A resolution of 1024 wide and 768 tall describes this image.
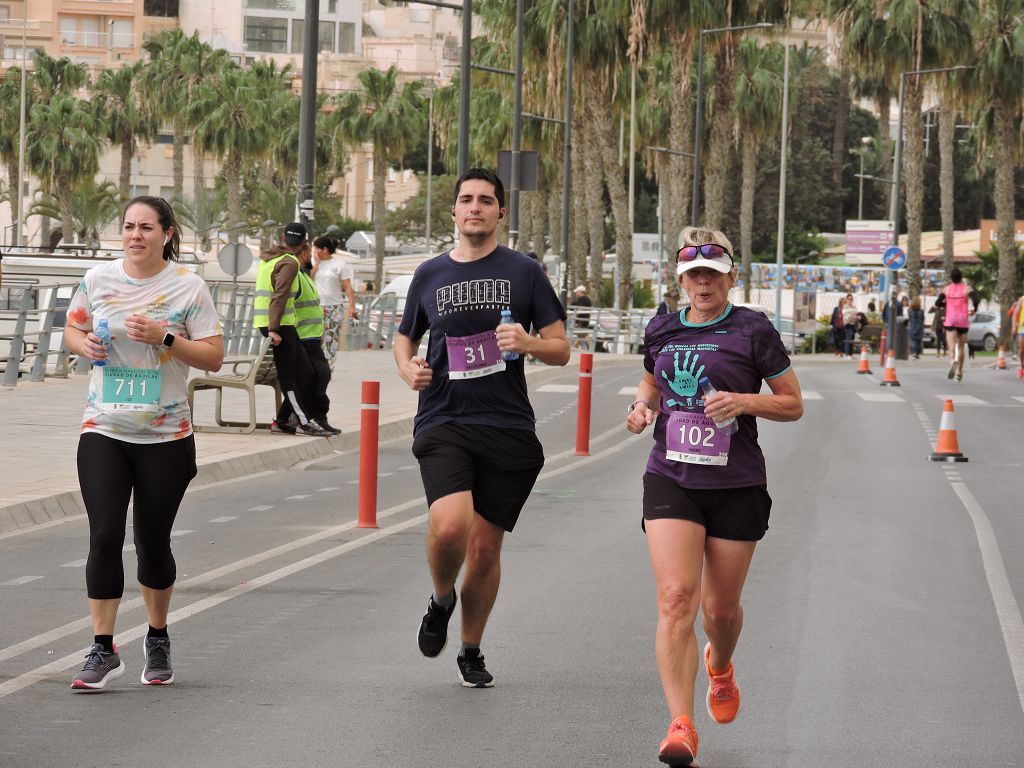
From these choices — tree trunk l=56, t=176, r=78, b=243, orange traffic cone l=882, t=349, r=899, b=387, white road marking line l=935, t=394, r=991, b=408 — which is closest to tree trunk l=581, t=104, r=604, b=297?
orange traffic cone l=882, t=349, r=899, b=387

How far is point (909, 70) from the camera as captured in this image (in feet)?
177

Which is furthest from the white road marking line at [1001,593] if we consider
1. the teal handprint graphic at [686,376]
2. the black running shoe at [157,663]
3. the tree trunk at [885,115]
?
the tree trunk at [885,115]

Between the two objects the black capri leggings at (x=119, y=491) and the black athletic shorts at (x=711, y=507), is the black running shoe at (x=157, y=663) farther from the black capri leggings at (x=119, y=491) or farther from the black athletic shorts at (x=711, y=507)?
the black athletic shorts at (x=711, y=507)

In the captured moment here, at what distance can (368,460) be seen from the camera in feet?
39.1

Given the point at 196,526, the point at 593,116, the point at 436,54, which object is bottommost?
the point at 196,526

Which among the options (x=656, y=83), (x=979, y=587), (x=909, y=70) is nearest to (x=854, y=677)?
(x=979, y=587)

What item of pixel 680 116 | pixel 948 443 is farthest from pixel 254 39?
pixel 948 443

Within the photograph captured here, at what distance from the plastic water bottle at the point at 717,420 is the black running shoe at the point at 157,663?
2.36m

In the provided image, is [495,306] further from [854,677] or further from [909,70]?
[909,70]

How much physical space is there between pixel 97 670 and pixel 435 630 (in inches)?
50.1

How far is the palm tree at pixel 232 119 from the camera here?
241ft

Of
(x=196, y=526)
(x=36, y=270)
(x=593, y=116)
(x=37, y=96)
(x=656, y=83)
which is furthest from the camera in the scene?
(x=37, y=96)

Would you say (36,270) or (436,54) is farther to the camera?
(436,54)

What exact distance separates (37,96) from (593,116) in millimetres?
36581
